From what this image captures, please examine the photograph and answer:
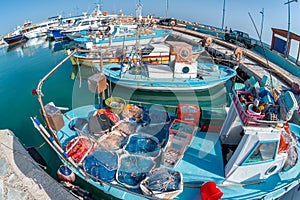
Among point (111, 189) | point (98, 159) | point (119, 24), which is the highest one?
point (119, 24)

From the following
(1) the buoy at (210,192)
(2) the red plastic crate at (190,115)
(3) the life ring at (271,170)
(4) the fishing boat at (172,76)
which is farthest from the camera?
(4) the fishing boat at (172,76)

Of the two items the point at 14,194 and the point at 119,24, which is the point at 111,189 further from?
the point at 119,24

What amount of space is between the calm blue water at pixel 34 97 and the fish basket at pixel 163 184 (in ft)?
15.6

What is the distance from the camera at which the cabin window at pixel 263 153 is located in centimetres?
576

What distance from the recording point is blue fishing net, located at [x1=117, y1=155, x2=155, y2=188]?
20.6 feet

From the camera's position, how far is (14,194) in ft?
23.6

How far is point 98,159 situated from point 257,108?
5.07 meters

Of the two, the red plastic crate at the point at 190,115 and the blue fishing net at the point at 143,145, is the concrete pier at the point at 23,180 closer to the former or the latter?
the blue fishing net at the point at 143,145

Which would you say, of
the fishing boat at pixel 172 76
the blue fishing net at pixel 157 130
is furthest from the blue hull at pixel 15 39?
the blue fishing net at pixel 157 130

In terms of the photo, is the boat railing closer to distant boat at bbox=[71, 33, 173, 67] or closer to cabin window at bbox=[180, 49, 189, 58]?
cabin window at bbox=[180, 49, 189, 58]

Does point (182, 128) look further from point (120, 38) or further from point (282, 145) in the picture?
point (120, 38)

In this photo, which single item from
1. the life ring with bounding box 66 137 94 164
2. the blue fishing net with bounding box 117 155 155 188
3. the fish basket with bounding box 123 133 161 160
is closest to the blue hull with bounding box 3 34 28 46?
the life ring with bounding box 66 137 94 164

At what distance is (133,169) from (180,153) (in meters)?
1.65

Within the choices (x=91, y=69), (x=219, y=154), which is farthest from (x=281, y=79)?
(x=91, y=69)
